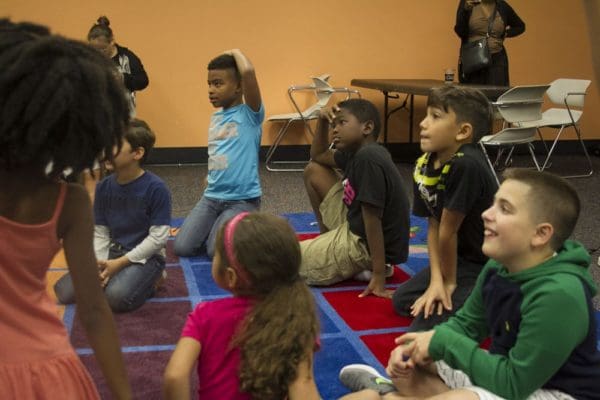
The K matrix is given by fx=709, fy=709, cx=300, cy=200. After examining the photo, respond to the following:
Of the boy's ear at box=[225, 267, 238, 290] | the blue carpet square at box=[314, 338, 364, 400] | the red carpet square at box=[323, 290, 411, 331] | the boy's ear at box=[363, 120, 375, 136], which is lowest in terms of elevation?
the red carpet square at box=[323, 290, 411, 331]

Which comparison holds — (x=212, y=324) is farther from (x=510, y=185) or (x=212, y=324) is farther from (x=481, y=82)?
(x=481, y=82)

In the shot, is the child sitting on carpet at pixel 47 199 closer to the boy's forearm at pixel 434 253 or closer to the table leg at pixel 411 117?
the boy's forearm at pixel 434 253

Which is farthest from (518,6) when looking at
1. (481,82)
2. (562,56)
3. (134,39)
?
(134,39)

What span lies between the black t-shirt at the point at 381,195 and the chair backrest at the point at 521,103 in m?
2.44

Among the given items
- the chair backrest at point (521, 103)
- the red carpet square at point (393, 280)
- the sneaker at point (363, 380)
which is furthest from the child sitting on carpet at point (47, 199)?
the chair backrest at point (521, 103)

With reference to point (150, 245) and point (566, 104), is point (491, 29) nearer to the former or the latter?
point (566, 104)

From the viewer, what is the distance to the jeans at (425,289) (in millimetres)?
2543

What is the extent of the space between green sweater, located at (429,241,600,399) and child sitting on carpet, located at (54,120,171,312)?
4.74 ft

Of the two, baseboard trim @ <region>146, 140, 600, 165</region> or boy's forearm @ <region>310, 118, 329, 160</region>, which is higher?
boy's forearm @ <region>310, 118, 329, 160</region>

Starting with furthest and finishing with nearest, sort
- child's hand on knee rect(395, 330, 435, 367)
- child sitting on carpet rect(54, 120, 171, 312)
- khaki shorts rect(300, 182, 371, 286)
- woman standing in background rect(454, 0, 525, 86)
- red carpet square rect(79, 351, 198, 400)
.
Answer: woman standing in background rect(454, 0, 525, 86) → khaki shorts rect(300, 182, 371, 286) → child sitting on carpet rect(54, 120, 171, 312) → red carpet square rect(79, 351, 198, 400) → child's hand on knee rect(395, 330, 435, 367)

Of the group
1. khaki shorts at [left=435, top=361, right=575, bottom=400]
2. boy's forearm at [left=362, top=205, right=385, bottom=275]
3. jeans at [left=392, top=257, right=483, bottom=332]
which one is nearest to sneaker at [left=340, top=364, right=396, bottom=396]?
khaki shorts at [left=435, top=361, right=575, bottom=400]

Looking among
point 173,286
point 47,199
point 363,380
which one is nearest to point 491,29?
point 173,286

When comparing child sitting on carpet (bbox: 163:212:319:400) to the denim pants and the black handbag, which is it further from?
the black handbag

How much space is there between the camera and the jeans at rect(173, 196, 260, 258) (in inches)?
142
